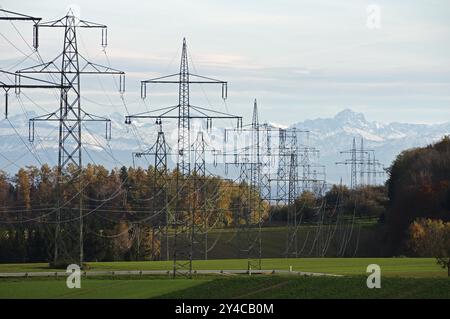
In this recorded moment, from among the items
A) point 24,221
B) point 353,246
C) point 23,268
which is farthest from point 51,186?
point 23,268

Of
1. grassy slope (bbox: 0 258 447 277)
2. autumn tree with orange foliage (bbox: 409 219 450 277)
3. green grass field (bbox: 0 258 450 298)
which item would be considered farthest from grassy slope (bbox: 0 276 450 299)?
autumn tree with orange foliage (bbox: 409 219 450 277)

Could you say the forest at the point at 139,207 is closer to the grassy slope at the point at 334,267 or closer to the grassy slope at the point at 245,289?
the grassy slope at the point at 334,267

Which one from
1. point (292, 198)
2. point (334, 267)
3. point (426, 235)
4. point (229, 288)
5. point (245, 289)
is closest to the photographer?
Answer: point (245, 289)

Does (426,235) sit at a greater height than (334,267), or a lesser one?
greater

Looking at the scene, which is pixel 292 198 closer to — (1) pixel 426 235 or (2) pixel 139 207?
(1) pixel 426 235

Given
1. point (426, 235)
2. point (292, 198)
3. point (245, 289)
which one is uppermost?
point (292, 198)

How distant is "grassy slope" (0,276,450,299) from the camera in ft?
207

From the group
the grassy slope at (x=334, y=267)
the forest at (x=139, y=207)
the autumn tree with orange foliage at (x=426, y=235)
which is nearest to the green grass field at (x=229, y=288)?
the grassy slope at (x=334, y=267)

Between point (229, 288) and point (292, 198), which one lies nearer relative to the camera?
point (229, 288)

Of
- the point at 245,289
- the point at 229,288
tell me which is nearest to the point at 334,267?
the point at 229,288

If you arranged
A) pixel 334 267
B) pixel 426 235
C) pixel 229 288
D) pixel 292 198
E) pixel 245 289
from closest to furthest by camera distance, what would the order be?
pixel 245 289
pixel 229 288
pixel 334 267
pixel 426 235
pixel 292 198

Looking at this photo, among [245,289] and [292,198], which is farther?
[292,198]

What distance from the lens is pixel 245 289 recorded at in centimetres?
6725

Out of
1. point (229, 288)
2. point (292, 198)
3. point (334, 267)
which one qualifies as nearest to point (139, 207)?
point (292, 198)
